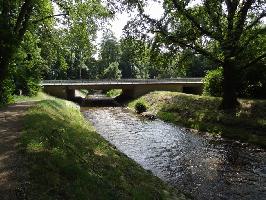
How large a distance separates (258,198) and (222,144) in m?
10.8

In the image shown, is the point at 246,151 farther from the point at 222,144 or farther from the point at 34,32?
the point at 34,32

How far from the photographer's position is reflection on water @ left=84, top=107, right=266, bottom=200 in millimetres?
16344

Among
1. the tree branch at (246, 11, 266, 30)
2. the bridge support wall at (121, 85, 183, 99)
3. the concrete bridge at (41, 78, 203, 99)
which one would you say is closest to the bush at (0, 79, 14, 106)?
the tree branch at (246, 11, 266, 30)

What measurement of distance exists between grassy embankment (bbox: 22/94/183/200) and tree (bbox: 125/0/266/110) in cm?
1607

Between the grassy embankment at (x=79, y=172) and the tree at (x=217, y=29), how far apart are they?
1607cm

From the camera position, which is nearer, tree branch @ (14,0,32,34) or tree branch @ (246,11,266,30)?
tree branch @ (14,0,32,34)

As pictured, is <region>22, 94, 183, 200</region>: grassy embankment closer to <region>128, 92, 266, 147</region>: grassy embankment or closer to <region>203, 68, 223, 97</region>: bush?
<region>128, 92, 266, 147</region>: grassy embankment

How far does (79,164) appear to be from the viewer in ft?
46.1

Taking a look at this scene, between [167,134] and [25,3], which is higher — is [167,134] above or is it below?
below

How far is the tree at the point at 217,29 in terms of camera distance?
29859 millimetres

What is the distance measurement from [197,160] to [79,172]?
9.98m

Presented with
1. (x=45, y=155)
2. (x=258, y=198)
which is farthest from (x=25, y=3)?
(x=258, y=198)

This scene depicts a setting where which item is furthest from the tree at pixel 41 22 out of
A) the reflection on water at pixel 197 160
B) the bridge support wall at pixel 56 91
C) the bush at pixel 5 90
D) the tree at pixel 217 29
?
the bridge support wall at pixel 56 91

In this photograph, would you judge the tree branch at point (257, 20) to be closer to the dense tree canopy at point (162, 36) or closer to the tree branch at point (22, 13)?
the dense tree canopy at point (162, 36)
